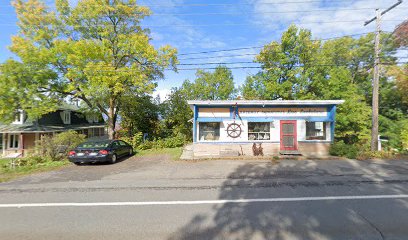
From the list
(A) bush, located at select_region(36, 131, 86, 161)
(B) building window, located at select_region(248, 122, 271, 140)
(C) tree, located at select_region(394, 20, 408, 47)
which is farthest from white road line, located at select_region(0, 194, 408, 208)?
(C) tree, located at select_region(394, 20, 408, 47)

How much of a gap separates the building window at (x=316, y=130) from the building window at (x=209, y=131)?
6.05 m

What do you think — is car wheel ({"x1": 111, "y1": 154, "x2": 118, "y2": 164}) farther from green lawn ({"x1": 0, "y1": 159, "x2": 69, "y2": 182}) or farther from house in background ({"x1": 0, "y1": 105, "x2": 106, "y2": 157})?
house in background ({"x1": 0, "y1": 105, "x2": 106, "y2": 157})

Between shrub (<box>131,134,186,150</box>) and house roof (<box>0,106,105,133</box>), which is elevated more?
house roof (<box>0,106,105,133</box>)

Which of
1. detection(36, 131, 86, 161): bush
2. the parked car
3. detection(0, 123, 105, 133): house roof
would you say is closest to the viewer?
the parked car

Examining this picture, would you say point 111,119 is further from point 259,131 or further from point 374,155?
point 374,155

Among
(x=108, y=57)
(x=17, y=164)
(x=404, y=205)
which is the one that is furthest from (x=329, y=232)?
(x=108, y=57)

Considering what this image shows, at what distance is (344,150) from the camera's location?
12.8 metres

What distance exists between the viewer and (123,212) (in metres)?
5.06

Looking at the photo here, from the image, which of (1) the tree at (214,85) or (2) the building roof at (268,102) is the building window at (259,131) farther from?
(1) the tree at (214,85)

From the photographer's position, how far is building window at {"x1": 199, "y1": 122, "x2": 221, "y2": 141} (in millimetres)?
14023

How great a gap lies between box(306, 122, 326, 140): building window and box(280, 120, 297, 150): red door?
978 millimetres

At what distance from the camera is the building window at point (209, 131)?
552 inches

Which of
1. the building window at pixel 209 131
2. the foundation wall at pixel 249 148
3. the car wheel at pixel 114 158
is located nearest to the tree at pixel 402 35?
the foundation wall at pixel 249 148

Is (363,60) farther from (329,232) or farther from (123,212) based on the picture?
(123,212)
